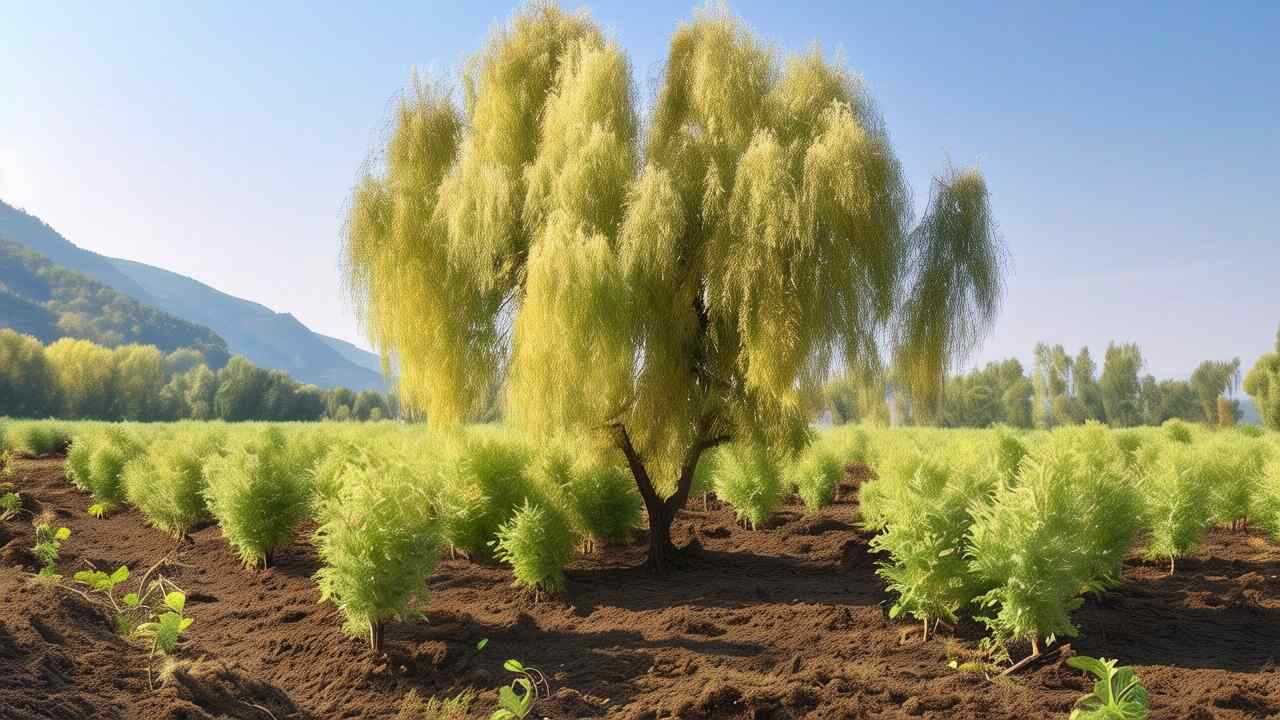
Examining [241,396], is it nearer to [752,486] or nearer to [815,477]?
[815,477]

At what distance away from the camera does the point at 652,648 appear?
22.5ft

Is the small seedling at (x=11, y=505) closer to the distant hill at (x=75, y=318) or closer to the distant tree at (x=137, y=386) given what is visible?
the distant tree at (x=137, y=386)

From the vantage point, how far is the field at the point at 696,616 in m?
5.53

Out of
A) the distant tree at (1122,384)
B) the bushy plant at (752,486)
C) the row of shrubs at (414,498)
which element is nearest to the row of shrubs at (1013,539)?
the bushy plant at (752,486)

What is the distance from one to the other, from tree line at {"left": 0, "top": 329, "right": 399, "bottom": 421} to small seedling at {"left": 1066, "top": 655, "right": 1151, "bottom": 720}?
187ft

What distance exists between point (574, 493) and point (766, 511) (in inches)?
135

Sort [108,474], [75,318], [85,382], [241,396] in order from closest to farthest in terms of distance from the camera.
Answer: [108,474]
[85,382]
[241,396]
[75,318]

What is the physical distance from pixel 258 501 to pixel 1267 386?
178ft

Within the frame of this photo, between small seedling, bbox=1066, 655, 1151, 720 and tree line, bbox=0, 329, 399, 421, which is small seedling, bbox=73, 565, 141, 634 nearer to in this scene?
small seedling, bbox=1066, 655, 1151, 720

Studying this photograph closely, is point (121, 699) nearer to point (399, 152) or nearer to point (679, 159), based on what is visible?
point (679, 159)

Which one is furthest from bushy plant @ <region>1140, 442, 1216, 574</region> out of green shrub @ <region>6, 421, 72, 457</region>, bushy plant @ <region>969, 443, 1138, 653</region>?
green shrub @ <region>6, 421, 72, 457</region>

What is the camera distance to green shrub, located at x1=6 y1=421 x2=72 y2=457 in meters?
26.8

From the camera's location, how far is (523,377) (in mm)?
8758

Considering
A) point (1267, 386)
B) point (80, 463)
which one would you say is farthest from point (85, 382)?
point (1267, 386)
